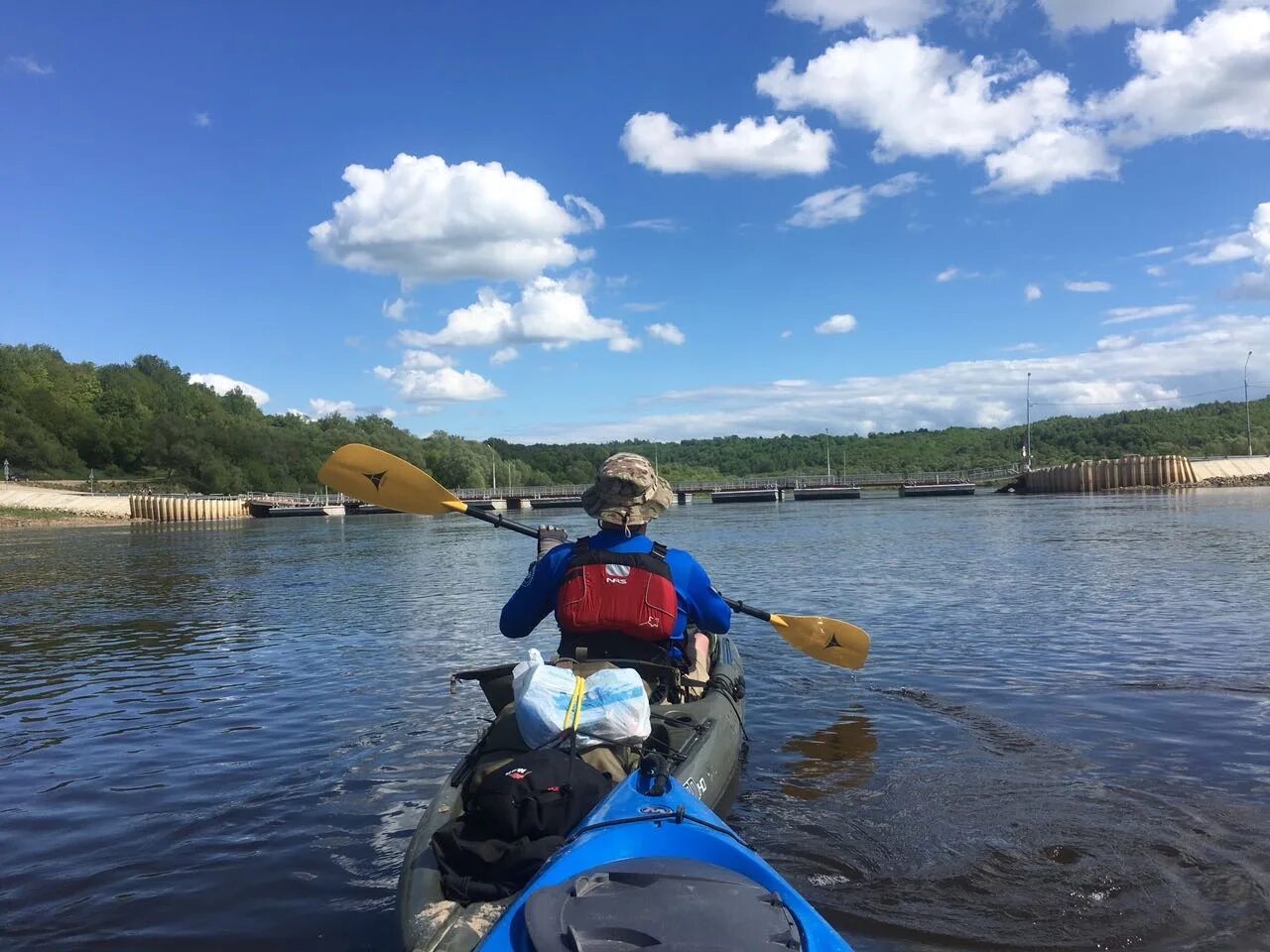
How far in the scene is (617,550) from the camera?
5.58m

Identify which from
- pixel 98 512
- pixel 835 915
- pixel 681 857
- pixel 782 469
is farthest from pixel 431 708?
pixel 782 469

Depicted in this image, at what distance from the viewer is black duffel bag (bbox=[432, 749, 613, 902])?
3.73 m

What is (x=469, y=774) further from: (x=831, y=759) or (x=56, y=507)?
(x=56, y=507)

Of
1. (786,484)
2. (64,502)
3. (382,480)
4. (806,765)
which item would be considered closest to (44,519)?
(64,502)

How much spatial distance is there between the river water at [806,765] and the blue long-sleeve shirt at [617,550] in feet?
5.48

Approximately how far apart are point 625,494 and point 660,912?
3.10 metres

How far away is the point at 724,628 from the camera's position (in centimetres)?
592

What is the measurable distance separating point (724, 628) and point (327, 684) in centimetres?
728

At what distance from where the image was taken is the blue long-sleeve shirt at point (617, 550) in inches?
222

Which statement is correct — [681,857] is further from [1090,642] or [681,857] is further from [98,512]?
[98,512]

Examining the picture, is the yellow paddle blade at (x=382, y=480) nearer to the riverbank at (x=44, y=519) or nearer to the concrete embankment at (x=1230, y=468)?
the riverbank at (x=44, y=519)

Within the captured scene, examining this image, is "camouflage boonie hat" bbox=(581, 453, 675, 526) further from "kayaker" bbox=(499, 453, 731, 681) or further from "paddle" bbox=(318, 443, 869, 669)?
"paddle" bbox=(318, 443, 869, 669)

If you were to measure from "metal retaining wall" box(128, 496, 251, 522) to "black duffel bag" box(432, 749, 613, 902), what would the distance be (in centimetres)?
8633

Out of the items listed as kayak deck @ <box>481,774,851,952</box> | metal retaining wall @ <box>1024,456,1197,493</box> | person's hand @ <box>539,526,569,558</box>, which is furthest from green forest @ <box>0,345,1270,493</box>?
kayak deck @ <box>481,774,851,952</box>
